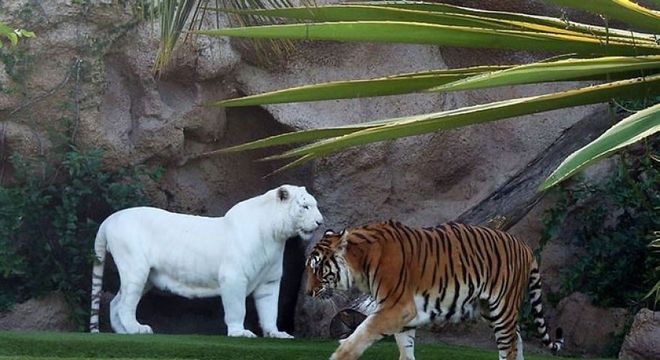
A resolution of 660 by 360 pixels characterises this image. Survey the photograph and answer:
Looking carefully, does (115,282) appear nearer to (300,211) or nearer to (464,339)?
(300,211)

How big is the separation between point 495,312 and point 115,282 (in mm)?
3587

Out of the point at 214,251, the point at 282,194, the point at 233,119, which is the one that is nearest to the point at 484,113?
the point at 282,194

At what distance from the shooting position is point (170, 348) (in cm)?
652

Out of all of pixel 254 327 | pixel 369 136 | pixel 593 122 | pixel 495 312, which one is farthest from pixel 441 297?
pixel 369 136

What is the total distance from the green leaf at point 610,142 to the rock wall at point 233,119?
6888 millimetres

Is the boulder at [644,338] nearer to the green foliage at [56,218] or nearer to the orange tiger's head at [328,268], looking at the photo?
the orange tiger's head at [328,268]

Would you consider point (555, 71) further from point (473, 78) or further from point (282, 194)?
point (282, 194)

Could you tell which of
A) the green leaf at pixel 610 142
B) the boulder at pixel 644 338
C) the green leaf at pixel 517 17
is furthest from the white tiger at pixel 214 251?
the green leaf at pixel 610 142

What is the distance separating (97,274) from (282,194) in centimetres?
150

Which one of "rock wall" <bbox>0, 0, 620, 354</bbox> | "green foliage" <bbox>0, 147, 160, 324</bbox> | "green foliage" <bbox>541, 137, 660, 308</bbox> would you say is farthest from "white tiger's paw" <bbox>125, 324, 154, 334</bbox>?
"green foliage" <bbox>541, 137, 660, 308</bbox>

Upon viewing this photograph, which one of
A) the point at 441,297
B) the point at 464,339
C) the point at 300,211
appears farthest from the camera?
the point at 464,339

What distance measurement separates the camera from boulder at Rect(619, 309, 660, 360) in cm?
749

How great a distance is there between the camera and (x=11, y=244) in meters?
8.34

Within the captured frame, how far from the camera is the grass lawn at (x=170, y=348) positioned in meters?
6.28
